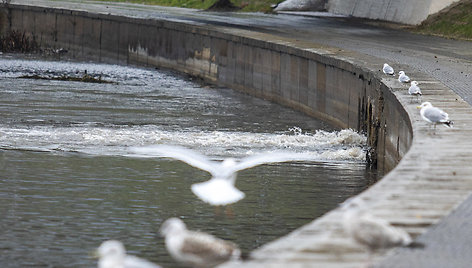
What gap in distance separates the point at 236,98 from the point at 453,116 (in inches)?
727

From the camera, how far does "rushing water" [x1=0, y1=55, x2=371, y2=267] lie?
13581 millimetres

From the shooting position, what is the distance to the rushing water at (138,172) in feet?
44.6

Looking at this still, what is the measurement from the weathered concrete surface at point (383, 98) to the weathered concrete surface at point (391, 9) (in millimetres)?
1661

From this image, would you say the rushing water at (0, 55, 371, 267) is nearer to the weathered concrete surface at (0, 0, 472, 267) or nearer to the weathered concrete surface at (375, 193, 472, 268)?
the weathered concrete surface at (0, 0, 472, 267)

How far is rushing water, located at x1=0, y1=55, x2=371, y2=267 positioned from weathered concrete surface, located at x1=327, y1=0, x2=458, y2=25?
11193 millimetres

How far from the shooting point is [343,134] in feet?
77.7

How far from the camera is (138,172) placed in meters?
18.5

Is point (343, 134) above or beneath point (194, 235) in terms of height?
beneath

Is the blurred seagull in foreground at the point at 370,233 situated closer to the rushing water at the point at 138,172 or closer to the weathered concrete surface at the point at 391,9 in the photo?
the rushing water at the point at 138,172

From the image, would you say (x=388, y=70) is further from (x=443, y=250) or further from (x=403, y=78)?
(x=443, y=250)

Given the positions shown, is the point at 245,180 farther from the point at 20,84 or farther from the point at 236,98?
the point at 20,84

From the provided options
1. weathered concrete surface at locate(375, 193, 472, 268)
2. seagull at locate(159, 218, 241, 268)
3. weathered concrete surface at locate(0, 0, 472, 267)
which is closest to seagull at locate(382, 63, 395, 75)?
weathered concrete surface at locate(0, 0, 472, 267)

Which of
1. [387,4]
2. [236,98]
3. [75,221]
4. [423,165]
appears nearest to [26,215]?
[75,221]

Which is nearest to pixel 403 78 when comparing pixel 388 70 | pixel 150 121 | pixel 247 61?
A: pixel 388 70
